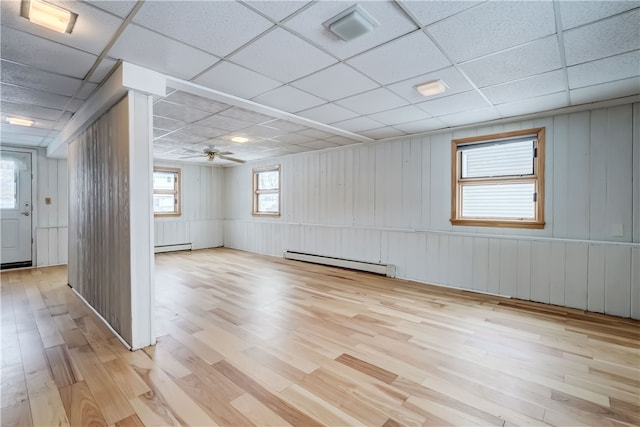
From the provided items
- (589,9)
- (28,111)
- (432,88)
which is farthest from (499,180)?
(28,111)

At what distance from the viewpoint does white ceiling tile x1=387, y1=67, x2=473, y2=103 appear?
9.18 ft

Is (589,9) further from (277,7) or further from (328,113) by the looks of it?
(328,113)

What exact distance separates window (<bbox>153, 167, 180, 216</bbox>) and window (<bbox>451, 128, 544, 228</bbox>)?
7.17 metres

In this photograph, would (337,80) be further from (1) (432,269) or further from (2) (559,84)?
(1) (432,269)

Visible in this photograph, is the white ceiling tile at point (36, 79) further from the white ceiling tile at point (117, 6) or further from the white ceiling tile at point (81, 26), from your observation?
the white ceiling tile at point (117, 6)

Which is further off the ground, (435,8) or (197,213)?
(435,8)

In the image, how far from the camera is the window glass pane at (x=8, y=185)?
5.82 metres

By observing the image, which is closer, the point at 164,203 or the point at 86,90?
the point at 86,90

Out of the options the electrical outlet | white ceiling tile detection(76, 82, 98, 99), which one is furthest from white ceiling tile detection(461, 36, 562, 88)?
white ceiling tile detection(76, 82, 98, 99)

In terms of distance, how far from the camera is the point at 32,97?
3338 millimetres

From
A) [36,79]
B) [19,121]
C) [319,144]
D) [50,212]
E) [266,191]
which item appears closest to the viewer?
[36,79]

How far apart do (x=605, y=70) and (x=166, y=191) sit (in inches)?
347

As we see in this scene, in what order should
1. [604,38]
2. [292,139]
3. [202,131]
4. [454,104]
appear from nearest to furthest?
1. [604,38]
2. [454,104]
3. [202,131]
4. [292,139]

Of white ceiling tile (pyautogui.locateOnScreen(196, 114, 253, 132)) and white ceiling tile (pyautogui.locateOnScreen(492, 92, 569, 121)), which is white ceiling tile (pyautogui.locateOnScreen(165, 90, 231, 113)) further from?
white ceiling tile (pyautogui.locateOnScreen(492, 92, 569, 121))
